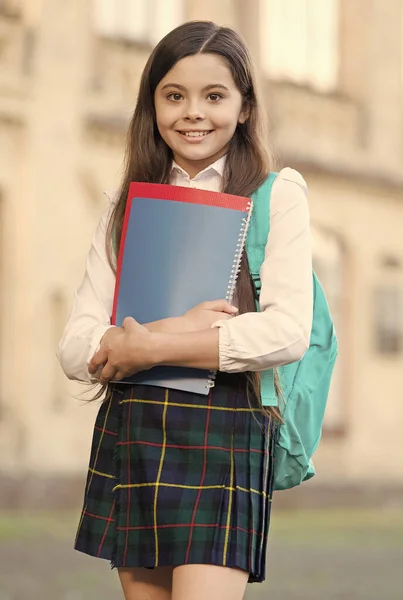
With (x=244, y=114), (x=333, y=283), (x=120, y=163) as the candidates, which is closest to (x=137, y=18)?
(x=120, y=163)

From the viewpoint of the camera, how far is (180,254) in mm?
2496

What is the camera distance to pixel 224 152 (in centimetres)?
265

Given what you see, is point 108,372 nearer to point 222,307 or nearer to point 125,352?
point 125,352

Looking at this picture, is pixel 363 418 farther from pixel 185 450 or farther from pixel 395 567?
pixel 185 450

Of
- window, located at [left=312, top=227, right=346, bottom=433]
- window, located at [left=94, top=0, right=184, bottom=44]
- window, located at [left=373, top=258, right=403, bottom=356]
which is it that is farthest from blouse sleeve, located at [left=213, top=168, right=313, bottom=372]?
window, located at [left=373, top=258, right=403, bottom=356]

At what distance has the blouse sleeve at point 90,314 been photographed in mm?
2514

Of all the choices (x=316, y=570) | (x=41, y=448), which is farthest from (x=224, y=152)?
(x=41, y=448)

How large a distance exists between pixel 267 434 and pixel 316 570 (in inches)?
216

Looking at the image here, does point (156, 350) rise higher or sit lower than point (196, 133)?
lower

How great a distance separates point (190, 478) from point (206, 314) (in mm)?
285

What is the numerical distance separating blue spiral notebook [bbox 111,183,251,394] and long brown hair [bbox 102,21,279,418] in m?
0.05

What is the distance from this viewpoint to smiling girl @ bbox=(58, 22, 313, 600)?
239 cm

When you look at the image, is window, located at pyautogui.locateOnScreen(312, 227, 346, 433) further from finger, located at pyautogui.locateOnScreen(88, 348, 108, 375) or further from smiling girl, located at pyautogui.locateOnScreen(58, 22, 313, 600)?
finger, located at pyautogui.locateOnScreen(88, 348, 108, 375)

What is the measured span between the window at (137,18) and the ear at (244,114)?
9.66m
